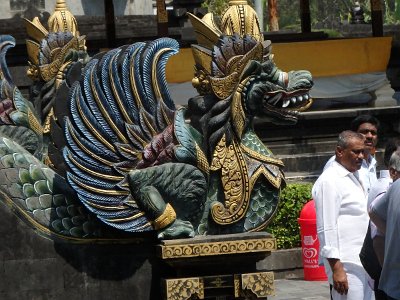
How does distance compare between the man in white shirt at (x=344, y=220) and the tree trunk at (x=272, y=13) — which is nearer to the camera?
the man in white shirt at (x=344, y=220)

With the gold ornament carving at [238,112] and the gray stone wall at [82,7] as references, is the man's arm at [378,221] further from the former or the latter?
the gray stone wall at [82,7]

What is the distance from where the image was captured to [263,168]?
752 cm

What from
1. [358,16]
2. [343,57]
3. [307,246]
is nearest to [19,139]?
[307,246]

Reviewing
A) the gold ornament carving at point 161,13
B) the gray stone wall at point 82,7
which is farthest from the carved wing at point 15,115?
the gray stone wall at point 82,7

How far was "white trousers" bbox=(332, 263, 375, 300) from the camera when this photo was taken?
816 cm

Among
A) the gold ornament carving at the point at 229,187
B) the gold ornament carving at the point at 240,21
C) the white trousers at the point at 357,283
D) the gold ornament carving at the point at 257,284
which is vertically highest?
the gold ornament carving at the point at 240,21

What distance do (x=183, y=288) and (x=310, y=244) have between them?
16.6ft

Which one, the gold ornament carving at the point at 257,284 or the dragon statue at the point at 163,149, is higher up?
the dragon statue at the point at 163,149

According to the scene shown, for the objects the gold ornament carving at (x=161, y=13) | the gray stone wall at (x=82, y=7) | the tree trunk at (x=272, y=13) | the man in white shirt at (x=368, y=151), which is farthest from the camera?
the tree trunk at (x=272, y=13)

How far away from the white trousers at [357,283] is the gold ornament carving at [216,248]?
942 mm

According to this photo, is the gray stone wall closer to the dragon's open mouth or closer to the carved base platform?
the dragon's open mouth

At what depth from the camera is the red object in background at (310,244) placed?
12258 millimetres

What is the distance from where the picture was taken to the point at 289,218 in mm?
12969

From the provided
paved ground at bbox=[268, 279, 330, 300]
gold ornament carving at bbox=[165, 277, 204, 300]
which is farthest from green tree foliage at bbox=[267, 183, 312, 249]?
gold ornament carving at bbox=[165, 277, 204, 300]
